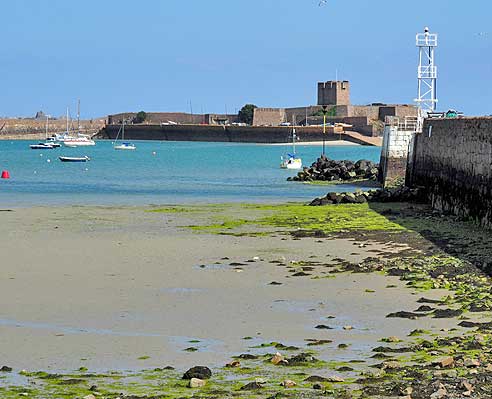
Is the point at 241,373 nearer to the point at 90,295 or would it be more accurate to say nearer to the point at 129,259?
the point at 90,295

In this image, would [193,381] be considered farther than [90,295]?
No

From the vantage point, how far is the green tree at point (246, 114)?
167 metres

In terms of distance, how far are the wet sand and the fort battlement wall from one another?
3.35 meters

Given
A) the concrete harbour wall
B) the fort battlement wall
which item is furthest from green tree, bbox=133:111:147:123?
the fort battlement wall

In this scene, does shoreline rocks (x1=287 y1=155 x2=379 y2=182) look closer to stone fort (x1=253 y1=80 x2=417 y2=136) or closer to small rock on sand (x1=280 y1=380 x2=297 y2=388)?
small rock on sand (x1=280 y1=380 x2=297 y2=388)

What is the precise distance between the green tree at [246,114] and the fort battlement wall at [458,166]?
136714 mm

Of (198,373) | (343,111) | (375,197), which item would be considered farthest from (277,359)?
(343,111)

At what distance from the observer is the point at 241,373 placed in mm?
8336

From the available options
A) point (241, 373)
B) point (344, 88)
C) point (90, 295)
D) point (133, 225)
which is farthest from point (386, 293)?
point (344, 88)

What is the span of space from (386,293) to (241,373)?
13.5 ft

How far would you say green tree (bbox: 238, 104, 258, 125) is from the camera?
167 m

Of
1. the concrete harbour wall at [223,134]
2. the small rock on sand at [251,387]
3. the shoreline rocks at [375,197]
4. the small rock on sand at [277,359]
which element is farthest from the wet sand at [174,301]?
the concrete harbour wall at [223,134]

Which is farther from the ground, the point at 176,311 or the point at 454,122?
the point at 454,122

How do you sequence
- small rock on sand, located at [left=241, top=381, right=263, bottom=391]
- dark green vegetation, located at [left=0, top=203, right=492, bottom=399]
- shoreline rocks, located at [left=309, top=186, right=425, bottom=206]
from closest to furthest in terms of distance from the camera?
dark green vegetation, located at [left=0, top=203, right=492, bottom=399] < small rock on sand, located at [left=241, top=381, right=263, bottom=391] < shoreline rocks, located at [left=309, top=186, right=425, bottom=206]
